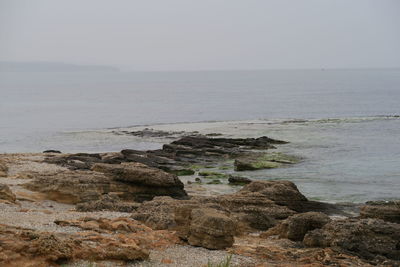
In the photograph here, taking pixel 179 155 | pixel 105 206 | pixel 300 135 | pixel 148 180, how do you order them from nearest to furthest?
pixel 105 206, pixel 148 180, pixel 179 155, pixel 300 135

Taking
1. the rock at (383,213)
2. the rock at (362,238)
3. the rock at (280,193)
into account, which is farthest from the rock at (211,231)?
the rock at (280,193)

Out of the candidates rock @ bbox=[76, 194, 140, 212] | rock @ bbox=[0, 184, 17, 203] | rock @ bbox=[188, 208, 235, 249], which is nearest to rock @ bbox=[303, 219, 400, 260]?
rock @ bbox=[188, 208, 235, 249]

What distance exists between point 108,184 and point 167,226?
7226 millimetres

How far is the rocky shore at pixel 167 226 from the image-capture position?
38.9 ft

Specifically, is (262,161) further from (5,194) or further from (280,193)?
(5,194)

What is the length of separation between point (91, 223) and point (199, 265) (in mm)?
3597

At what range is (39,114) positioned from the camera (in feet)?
320

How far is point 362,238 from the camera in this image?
49.2 ft

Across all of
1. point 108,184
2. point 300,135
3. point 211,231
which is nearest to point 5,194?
point 108,184

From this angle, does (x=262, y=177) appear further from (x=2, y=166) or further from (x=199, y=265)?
(x=199, y=265)

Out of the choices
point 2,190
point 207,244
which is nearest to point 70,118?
A: point 2,190

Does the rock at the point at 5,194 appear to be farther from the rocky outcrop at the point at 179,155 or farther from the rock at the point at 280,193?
the rocky outcrop at the point at 179,155

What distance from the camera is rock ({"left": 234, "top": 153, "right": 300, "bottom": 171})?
1425 inches

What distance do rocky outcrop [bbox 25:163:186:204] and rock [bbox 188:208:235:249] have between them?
7.60m
